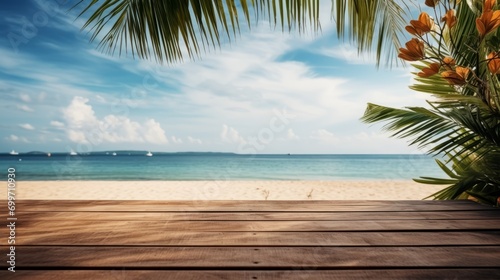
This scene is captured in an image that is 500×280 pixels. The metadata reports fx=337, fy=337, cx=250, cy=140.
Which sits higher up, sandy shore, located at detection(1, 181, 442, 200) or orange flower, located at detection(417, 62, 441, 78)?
orange flower, located at detection(417, 62, 441, 78)

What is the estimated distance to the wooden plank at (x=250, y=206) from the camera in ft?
5.01

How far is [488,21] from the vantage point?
1225mm

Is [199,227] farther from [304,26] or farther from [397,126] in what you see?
[397,126]

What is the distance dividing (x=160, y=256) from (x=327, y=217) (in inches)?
28.4

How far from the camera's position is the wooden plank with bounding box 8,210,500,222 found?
53.0 inches

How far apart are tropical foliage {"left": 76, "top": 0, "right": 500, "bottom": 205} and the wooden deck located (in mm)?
410

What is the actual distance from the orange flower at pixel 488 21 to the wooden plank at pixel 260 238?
0.73 meters

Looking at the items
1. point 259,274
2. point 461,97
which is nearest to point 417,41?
→ point 461,97

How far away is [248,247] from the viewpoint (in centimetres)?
99

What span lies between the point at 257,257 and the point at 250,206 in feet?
2.28

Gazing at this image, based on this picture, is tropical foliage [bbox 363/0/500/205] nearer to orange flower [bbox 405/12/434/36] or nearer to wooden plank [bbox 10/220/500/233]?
orange flower [bbox 405/12/434/36]

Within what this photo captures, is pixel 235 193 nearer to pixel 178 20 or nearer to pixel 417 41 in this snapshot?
pixel 178 20

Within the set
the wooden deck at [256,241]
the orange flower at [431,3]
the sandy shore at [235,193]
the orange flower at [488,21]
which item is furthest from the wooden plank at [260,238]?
the sandy shore at [235,193]

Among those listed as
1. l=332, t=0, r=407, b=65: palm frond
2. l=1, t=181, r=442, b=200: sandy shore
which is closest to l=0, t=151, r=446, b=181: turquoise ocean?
l=1, t=181, r=442, b=200: sandy shore
